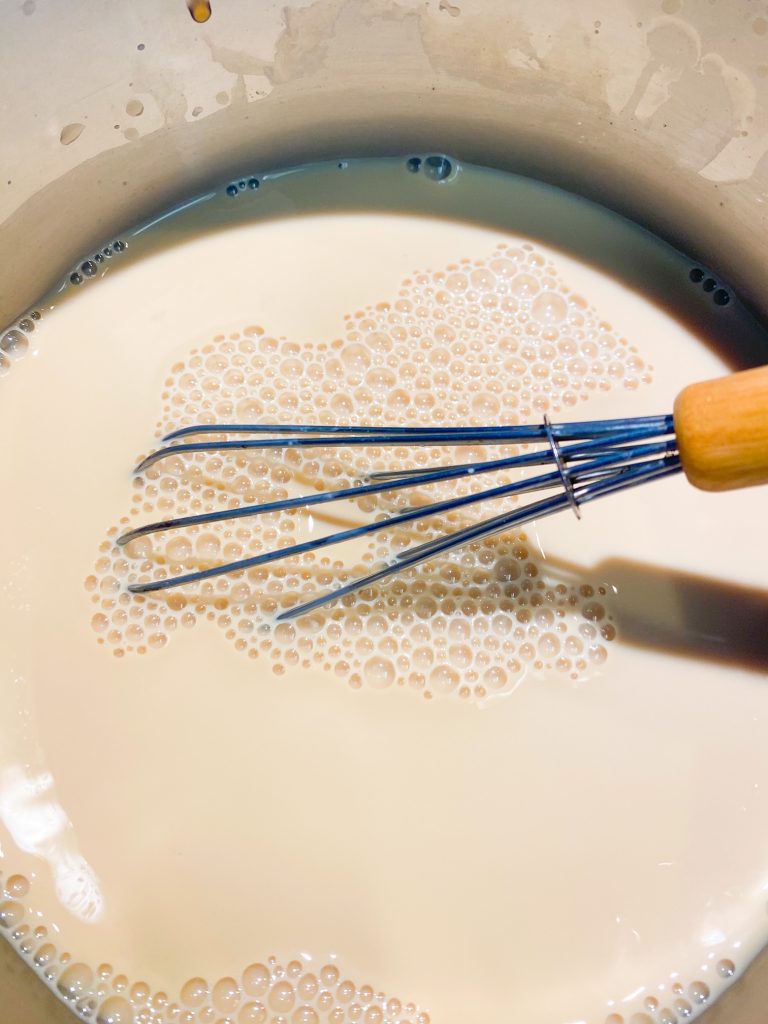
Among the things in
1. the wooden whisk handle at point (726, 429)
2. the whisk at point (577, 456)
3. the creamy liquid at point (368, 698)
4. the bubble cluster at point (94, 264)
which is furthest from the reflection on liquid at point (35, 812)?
the wooden whisk handle at point (726, 429)

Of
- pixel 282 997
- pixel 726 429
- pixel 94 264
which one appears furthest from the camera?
pixel 94 264

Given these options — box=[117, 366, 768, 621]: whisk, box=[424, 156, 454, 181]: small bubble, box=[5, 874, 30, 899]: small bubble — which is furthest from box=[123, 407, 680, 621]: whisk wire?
box=[424, 156, 454, 181]: small bubble

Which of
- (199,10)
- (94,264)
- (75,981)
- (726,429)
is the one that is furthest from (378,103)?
(75,981)

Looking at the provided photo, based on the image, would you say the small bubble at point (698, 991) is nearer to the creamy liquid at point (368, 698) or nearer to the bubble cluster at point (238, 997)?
the creamy liquid at point (368, 698)

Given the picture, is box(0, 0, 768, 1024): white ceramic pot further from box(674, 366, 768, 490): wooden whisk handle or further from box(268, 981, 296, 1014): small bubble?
box(268, 981, 296, 1014): small bubble

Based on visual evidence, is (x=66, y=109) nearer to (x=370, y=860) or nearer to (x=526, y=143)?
(x=526, y=143)

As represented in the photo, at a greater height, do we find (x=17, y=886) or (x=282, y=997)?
(x=17, y=886)

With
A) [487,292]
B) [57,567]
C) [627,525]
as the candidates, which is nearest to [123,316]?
[57,567]

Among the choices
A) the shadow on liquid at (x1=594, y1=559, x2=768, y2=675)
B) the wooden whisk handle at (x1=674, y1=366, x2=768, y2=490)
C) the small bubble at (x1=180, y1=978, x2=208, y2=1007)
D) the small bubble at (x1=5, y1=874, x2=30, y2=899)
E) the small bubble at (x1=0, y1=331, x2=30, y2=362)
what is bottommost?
the small bubble at (x1=180, y1=978, x2=208, y2=1007)

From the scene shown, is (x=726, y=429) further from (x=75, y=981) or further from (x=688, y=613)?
(x=75, y=981)
